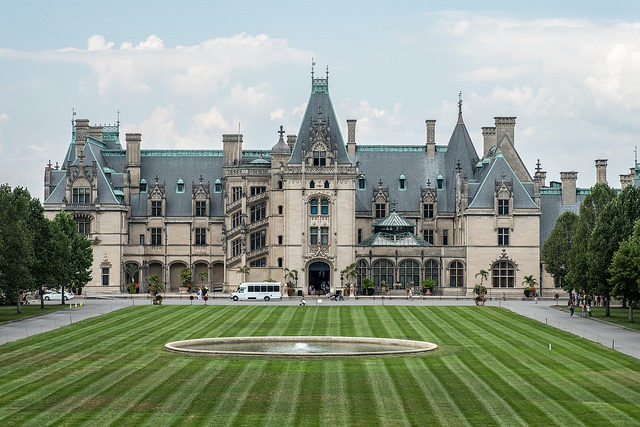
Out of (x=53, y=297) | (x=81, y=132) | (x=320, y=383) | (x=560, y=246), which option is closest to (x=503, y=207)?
(x=560, y=246)

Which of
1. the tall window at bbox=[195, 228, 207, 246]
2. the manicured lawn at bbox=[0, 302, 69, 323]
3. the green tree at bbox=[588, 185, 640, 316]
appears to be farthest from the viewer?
the tall window at bbox=[195, 228, 207, 246]

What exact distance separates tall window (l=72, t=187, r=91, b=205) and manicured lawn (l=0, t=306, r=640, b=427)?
174ft

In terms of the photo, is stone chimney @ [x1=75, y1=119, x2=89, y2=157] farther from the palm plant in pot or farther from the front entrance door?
the palm plant in pot

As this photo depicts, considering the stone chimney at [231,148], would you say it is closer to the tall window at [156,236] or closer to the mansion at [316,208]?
the mansion at [316,208]

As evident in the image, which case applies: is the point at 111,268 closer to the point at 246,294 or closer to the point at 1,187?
the point at 246,294

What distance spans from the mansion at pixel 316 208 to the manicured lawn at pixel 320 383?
155 ft

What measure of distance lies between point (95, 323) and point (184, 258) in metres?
49.7

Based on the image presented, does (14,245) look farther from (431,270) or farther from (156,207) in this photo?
(431,270)

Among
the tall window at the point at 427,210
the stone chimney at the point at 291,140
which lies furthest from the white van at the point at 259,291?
the tall window at the point at 427,210

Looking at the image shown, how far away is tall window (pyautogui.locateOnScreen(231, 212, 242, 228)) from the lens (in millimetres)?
114125

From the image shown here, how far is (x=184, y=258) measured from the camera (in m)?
118

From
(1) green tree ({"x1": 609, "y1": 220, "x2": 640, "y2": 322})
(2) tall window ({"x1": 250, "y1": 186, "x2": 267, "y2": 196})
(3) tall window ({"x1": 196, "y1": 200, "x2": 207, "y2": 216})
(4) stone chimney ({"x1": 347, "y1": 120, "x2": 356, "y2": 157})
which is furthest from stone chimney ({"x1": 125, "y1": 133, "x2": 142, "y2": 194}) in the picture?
(1) green tree ({"x1": 609, "y1": 220, "x2": 640, "y2": 322})

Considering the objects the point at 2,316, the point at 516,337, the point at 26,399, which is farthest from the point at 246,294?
the point at 26,399

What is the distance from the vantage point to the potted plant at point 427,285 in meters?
107
